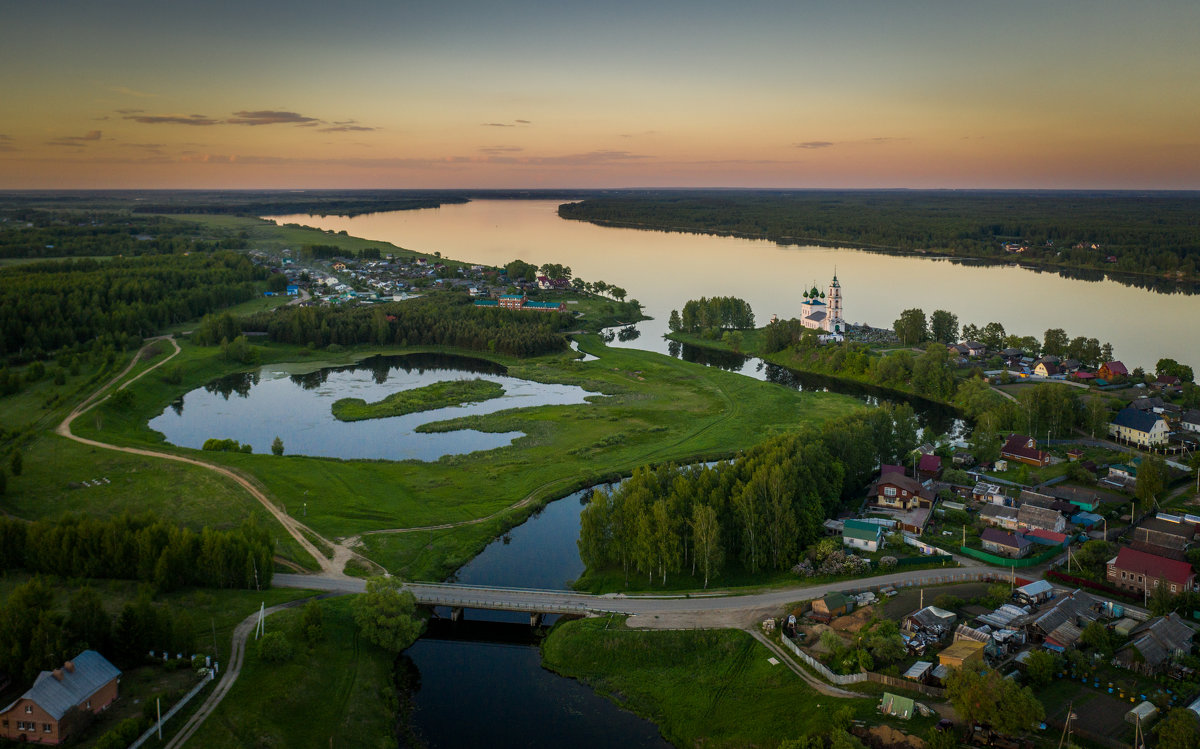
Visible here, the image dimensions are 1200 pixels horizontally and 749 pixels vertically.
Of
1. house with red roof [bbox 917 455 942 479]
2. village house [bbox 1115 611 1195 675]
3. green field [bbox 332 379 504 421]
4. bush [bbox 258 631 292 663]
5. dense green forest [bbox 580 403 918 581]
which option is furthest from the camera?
green field [bbox 332 379 504 421]

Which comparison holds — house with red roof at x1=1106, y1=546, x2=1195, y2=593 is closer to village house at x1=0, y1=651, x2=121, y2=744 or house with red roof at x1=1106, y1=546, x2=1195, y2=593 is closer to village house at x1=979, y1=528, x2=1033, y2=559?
village house at x1=979, y1=528, x2=1033, y2=559

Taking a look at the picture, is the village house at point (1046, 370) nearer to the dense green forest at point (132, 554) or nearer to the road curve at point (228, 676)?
the road curve at point (228, 676)

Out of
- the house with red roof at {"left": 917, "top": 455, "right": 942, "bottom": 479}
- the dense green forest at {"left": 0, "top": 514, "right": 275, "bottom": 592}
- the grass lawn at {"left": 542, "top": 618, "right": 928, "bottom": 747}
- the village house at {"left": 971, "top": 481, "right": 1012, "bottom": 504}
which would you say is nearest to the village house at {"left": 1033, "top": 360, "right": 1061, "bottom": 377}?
the house with red roof at {"left": 917, "top": 455, "right": 942, "bottom": 479}

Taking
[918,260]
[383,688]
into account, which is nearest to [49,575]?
[383,688]

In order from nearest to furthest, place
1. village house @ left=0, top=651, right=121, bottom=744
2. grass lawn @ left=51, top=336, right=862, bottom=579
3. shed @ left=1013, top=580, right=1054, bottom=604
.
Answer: village house @ left=0, top=651, right=121, bottom=744 → shed @ left=1013, top=580, right=1054, bottom=604 → grass lawn @ left=51, top=336, right=862, bottom=579

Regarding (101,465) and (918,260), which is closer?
(101,465)

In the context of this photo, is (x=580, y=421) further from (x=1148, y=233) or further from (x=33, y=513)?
(x=1148, y=233)
